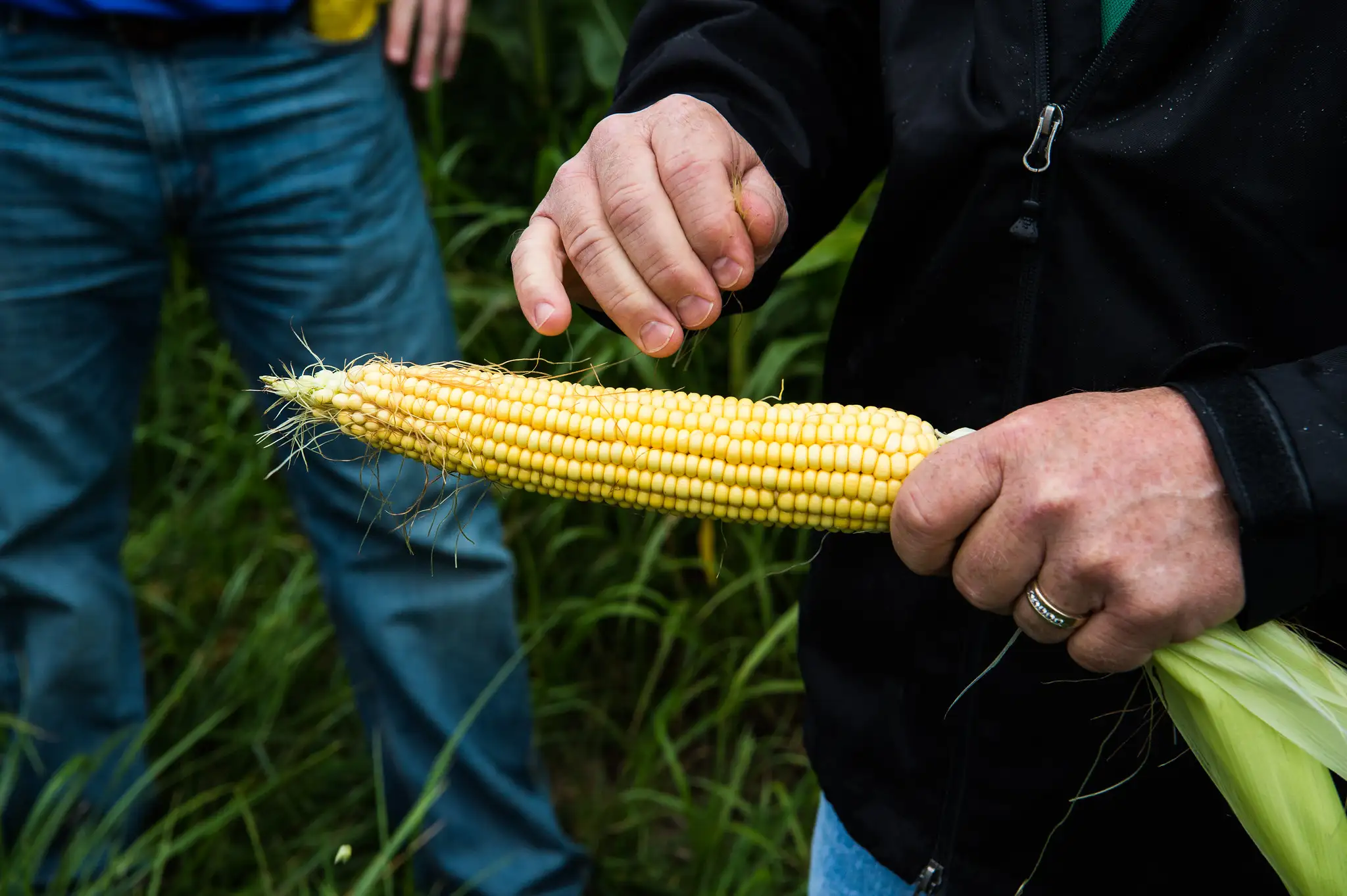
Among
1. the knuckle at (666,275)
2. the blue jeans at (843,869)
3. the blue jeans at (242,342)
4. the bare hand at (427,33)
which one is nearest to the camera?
the knuckle at (666,275)

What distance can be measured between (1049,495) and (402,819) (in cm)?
210

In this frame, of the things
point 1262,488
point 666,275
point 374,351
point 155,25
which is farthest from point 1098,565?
point 155,25

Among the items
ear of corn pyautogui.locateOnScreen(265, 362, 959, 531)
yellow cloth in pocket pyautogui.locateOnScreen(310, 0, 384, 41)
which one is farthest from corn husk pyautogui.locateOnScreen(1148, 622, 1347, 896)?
yellow cloth in pocket pyautogui.locateOnScreen(310, 0, 384, 41)

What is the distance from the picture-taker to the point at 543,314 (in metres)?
1.14

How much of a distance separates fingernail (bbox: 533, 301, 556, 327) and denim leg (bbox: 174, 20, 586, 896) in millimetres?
986

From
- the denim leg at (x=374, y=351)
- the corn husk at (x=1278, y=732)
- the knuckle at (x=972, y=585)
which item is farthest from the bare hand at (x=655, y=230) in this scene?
the denim leg at (x=374, y=351)

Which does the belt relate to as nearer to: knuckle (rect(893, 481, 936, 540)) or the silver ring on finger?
knuckle (rect(893, 481, 936, 540))

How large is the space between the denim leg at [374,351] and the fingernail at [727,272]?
1.04 meters

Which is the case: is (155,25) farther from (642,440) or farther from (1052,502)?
(1052,502)

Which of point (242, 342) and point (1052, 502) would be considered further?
point (242, 342)

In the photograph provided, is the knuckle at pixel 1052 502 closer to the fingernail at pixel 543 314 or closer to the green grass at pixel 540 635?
the fingernail at pixel 543 314

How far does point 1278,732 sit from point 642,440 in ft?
2.32

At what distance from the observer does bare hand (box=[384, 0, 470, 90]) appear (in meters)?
2.39

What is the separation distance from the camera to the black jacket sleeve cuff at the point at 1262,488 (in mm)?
889
